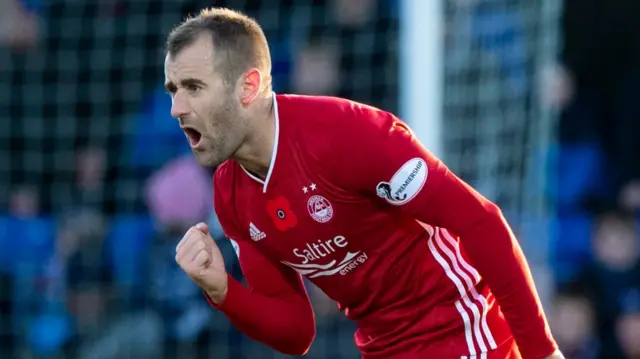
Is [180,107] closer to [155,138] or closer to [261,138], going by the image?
[261,138]

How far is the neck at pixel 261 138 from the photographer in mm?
3572

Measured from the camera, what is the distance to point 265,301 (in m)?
3.82

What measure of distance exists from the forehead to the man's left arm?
427mm

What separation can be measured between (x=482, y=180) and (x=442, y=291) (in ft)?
9.90

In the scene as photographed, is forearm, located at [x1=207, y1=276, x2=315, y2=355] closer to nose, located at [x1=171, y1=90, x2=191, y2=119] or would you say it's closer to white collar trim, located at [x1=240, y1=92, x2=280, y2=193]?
white collar trim, located at [x1=240, y1=92, x2=280, y2=193]

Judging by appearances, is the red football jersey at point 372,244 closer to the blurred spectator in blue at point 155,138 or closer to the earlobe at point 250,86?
the earlobe at point 250,86

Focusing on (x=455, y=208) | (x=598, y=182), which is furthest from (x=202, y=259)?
(x=598, y=182)

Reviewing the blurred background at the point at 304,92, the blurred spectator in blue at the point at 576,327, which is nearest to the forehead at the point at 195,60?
the blurred background at the point at 304,92

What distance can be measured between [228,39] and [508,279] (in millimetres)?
1005

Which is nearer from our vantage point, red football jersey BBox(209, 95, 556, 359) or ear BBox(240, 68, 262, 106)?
red football jersey BBox(209, 95, 556, 359)

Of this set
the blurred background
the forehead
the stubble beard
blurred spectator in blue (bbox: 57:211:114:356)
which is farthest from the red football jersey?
blurred spectator in blue (bbox: 57:211:114:356)

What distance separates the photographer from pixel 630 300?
6711 mm

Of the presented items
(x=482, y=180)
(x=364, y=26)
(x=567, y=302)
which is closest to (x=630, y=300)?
(x=567, y=302)

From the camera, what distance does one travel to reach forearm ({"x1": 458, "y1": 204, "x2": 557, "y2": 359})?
3.38 meters
